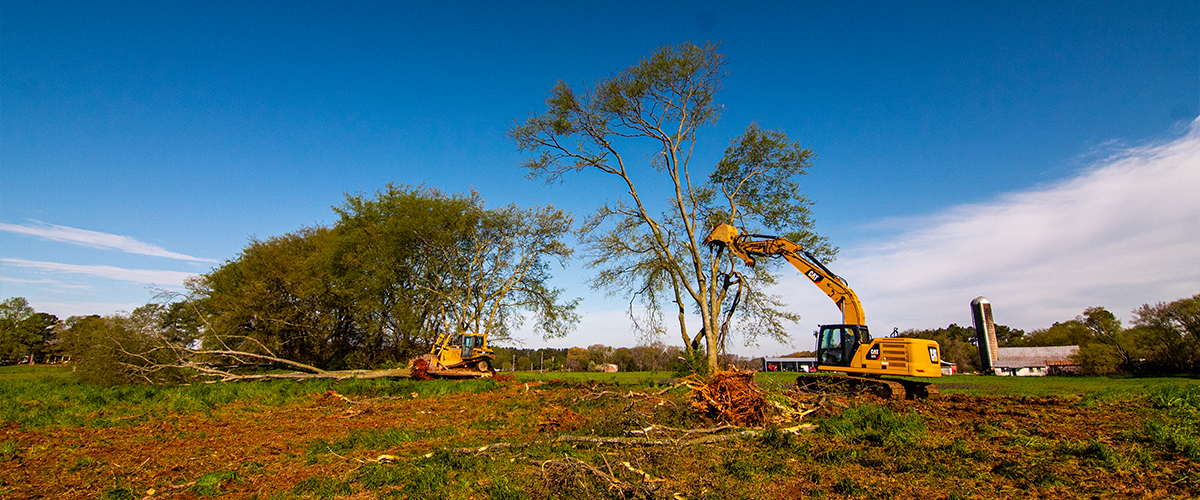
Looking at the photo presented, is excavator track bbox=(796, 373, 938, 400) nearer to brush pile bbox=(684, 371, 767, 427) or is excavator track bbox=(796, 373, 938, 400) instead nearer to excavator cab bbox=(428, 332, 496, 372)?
brush pile bbox=(684, 371, 767, 427)

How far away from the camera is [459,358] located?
22.7 meters

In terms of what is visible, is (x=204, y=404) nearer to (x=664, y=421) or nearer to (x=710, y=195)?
(x=664, y=421)

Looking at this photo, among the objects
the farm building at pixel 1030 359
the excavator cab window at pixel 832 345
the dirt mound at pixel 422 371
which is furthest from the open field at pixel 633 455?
the farm building at pixel 1030 359

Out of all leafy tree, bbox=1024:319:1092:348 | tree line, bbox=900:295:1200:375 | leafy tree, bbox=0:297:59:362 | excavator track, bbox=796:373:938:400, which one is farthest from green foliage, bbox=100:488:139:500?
leafy tree, bbox=0:297:59:362

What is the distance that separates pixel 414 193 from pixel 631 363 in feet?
125

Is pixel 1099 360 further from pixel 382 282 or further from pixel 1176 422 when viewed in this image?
pixel 382 282

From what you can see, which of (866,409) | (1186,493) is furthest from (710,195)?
(1186,493)

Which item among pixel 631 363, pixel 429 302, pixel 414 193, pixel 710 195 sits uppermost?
pixel 414 193

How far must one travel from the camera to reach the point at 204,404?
12367mm

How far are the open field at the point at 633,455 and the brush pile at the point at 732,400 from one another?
247 mm

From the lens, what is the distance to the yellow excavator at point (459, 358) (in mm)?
→ 21703

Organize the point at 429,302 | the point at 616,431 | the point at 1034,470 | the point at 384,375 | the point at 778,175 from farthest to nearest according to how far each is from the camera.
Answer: the point at 429,302 → the point at 384,375 → the point at 778,175 → the point at 616,431 → the point at 1034,470

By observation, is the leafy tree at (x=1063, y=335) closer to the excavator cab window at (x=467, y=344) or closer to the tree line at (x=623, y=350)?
the tree line at (x=623, y=350)

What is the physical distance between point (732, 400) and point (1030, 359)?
71262 millimetres
